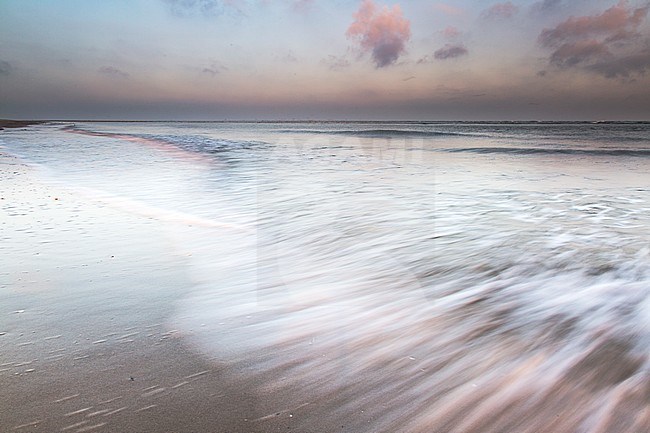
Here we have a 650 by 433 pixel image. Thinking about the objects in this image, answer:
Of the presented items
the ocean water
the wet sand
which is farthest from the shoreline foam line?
the wet sand

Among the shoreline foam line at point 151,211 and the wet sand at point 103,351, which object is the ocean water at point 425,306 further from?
the wet sand at point 103,351

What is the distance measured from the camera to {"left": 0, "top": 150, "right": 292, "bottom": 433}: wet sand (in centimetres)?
150

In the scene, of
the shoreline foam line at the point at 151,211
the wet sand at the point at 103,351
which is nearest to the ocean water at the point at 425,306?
the shoreline foam line at the point at 151,211

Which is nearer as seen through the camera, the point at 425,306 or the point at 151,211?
the point at 425,306

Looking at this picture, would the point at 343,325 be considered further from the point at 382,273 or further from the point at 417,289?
the point at 382,273

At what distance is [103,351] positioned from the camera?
6.46ft

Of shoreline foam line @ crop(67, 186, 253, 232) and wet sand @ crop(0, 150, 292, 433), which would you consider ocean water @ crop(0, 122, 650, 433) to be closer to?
shoreline foam line @ crop(67, 186, 253, 232)

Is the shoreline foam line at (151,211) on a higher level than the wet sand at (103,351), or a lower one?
higher

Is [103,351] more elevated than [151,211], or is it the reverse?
[151,211]

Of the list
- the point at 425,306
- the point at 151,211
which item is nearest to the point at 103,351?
the point at 425,306

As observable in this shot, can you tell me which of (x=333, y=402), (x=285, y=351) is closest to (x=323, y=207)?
(x=285, y=351)

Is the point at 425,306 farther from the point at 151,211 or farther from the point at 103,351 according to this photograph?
the point at 151,211

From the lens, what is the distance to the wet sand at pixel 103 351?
4.91 ft

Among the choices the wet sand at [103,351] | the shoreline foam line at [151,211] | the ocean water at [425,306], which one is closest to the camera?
the wet sand at [103,351]
